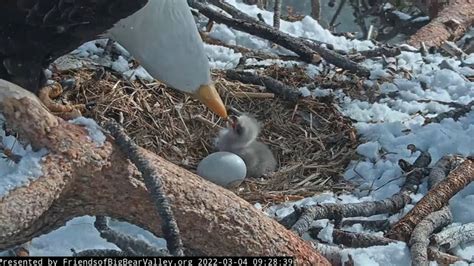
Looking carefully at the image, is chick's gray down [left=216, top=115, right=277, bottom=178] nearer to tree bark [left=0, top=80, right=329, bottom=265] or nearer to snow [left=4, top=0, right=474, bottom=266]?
snow [left=4, top=0, right=474, bottom=266]

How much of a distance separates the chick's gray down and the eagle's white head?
502 millimetres

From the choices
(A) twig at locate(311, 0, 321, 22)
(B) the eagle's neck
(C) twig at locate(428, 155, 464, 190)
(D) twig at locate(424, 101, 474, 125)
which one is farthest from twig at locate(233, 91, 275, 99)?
(A) twig at locate(311, 0, 321, 22)

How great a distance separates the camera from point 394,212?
9.39 ft

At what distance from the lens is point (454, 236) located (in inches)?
103

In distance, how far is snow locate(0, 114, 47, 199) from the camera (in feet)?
5.43

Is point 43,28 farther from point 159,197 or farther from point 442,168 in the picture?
point 442,168

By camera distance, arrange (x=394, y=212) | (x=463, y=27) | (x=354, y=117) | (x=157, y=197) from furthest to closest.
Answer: (x=463, y=27)
(x=354, y=117)
(x=394, y=212)
(x=157, y=197)

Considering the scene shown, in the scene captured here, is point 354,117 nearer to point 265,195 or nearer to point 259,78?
point 259,78

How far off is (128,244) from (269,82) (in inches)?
65.8

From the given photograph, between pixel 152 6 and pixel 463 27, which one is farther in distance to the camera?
pixel 463 27

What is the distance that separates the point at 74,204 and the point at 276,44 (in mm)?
2394

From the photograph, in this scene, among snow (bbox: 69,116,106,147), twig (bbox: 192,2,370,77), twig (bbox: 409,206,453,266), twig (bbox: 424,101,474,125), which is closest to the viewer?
snow (bbox: 69,116,106,147)

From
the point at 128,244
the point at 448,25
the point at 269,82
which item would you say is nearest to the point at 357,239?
the point at 128,244

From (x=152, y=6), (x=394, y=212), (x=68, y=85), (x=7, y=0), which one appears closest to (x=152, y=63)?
(x=152, y=6)
